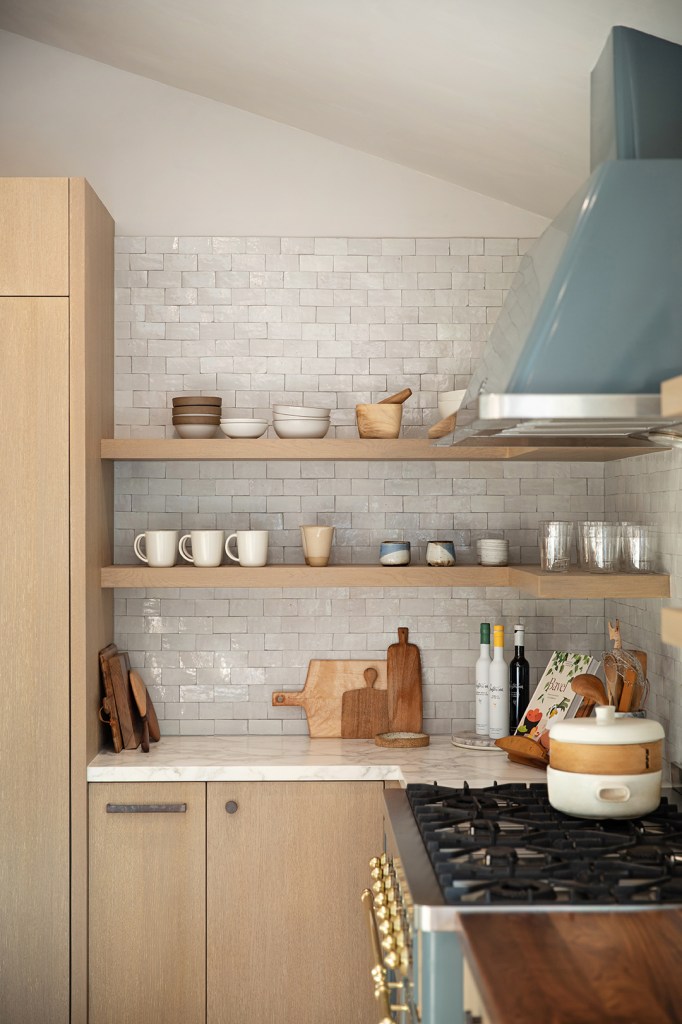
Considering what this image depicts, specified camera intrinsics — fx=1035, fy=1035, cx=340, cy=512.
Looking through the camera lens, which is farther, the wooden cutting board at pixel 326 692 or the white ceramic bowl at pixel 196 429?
the wooden cutting board at pixel 326 692

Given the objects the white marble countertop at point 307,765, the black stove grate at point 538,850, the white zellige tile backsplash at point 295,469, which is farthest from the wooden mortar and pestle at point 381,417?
the black stove grate at point 538,850

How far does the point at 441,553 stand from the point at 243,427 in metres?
0.78

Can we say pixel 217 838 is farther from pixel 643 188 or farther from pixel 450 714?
pixel 643 188

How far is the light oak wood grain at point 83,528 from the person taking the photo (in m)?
3.17

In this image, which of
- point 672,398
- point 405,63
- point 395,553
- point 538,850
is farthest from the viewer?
point 395,553

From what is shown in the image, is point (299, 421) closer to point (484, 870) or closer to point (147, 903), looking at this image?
point (147, 903)

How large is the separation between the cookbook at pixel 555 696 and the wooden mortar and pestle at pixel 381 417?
94 cm

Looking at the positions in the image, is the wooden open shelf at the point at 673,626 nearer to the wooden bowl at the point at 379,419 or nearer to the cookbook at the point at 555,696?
the cookbook at the point at 555,696

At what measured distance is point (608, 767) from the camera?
2363mm

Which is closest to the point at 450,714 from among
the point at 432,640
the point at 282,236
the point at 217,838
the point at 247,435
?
the point at 432,640

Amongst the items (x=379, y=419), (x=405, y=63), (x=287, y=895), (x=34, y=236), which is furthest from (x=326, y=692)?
(x=405, y=63)

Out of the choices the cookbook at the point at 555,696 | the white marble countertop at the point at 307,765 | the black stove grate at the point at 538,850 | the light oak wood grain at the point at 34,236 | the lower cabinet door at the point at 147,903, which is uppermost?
the light oak wood grain at the point at 34,236

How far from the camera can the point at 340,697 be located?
12.0ft

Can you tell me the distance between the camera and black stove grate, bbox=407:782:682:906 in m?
1.93
